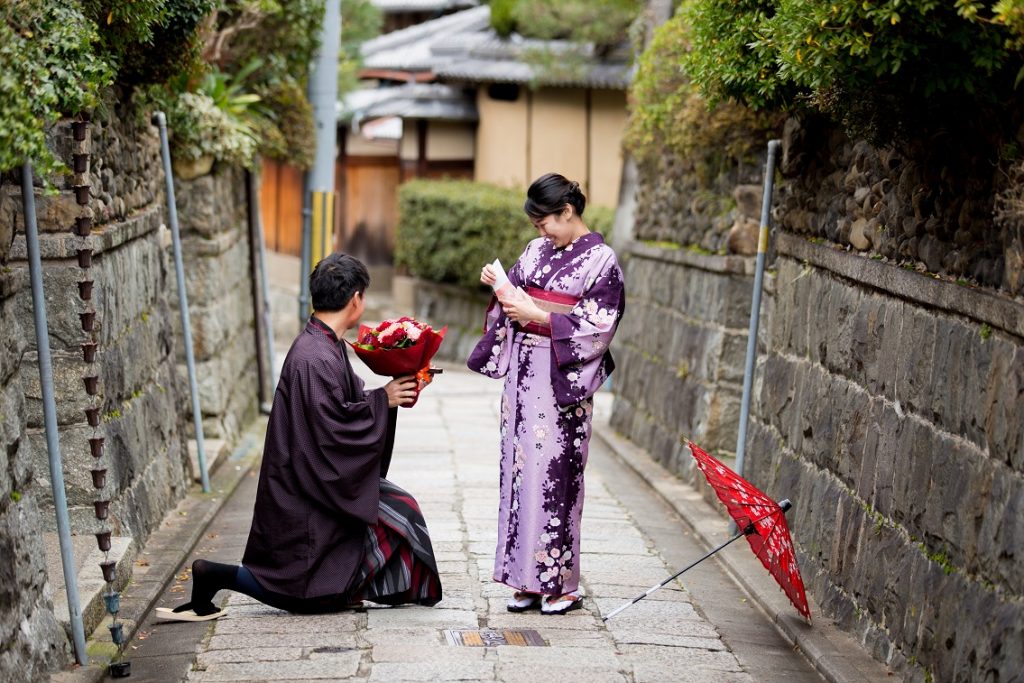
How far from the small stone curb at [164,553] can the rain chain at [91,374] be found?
0.11 meters

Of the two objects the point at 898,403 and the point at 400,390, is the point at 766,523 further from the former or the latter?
the point at 400,390

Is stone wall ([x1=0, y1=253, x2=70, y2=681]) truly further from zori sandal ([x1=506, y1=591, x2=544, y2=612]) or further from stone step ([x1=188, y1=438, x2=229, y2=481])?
stone step ([x1=188, y1=438, x2=229, y2=481])

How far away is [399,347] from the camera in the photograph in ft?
22.2

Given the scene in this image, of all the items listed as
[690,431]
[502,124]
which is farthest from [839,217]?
[502,124]

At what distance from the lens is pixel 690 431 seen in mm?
11836

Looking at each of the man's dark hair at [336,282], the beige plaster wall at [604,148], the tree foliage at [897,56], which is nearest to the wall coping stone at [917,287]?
the tree foliage at [897,56]

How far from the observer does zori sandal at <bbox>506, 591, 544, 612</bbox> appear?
723 cm

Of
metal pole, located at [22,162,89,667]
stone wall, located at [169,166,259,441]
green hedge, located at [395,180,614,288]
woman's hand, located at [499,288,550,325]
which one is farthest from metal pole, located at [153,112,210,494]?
green hedge, located at [395,180,614,288]

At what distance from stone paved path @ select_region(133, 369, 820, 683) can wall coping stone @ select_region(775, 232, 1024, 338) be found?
1.79m

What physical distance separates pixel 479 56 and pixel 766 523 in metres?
20.5

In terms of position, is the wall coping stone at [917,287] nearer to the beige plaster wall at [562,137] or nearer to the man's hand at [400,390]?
the man's hand at [400,390]

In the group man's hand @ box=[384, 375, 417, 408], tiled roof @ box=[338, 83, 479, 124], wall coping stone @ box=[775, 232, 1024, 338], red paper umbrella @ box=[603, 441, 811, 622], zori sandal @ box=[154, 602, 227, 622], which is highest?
tiled roof @ box=[338, 83, 479, 124]

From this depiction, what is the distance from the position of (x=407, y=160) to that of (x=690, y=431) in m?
18.2

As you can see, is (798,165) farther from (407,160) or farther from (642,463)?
(407,160)
